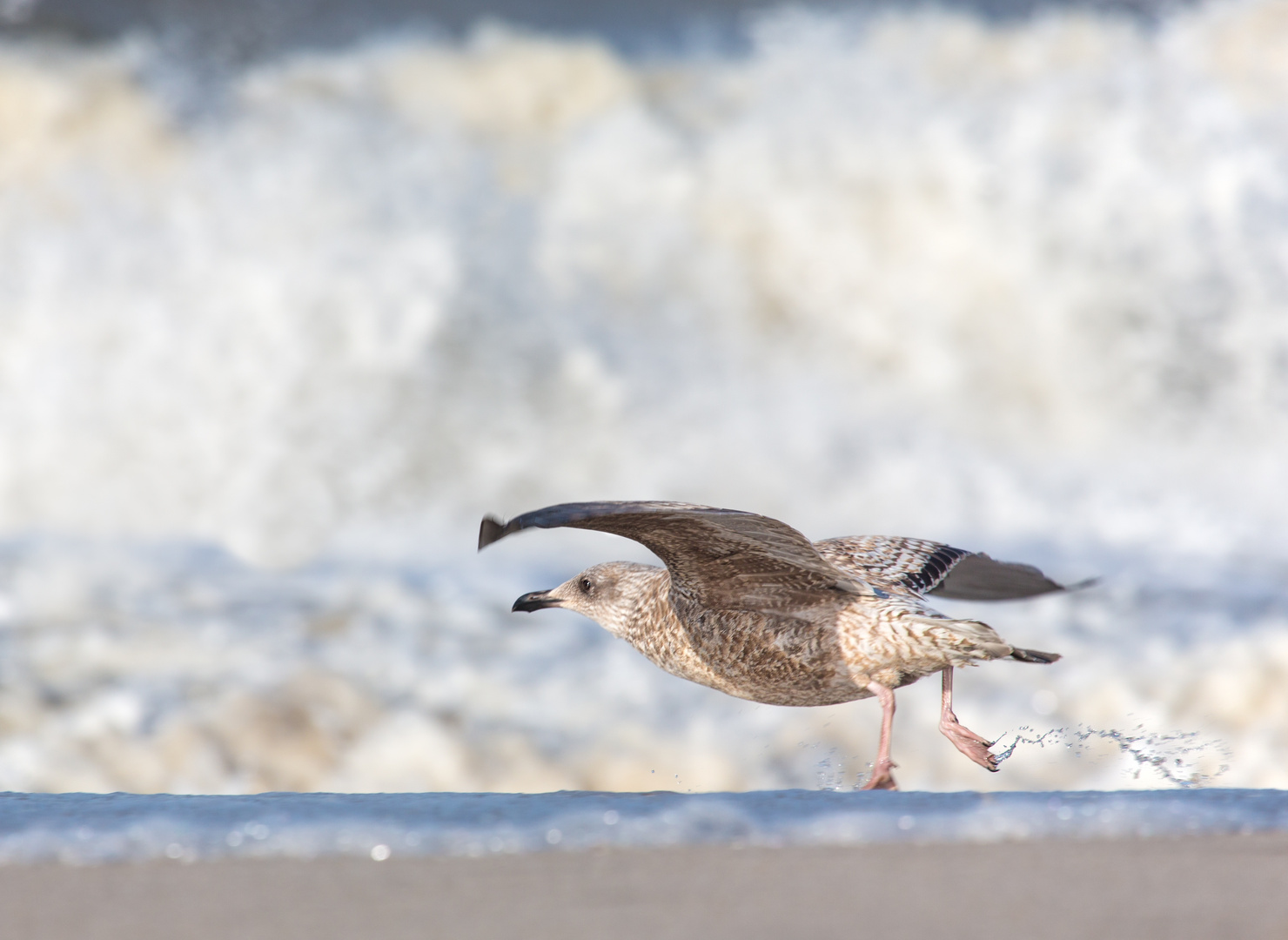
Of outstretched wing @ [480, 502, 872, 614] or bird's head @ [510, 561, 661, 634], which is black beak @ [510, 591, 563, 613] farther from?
outstretched wing @ [480, 502, 872, 614]

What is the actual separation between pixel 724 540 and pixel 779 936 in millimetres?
3451

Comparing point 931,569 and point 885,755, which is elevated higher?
point 931,569

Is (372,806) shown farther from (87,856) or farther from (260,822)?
(87,856)

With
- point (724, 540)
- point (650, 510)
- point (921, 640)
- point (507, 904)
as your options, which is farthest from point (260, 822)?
point (921, 640)

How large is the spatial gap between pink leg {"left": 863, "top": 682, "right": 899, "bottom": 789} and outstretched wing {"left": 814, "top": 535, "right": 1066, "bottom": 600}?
638 millimetres

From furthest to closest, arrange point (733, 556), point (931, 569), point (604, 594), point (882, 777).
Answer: point (604, 594), point (931, 569), point (733, 556), point (882, 777)

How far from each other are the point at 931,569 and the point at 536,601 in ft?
7.88

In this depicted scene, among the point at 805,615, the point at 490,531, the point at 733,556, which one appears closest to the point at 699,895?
the point at 490,531

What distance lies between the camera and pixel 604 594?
8.30m

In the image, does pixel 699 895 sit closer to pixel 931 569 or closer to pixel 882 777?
pixel 882 777

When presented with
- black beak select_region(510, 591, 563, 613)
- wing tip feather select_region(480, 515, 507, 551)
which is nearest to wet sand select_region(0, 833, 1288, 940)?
wing tip feather select_region(480, 515, 507, 551)

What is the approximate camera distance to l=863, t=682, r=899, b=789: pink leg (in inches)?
246

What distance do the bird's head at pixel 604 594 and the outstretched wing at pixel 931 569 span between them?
1105 millimetres

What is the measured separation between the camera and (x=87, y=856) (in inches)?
167
